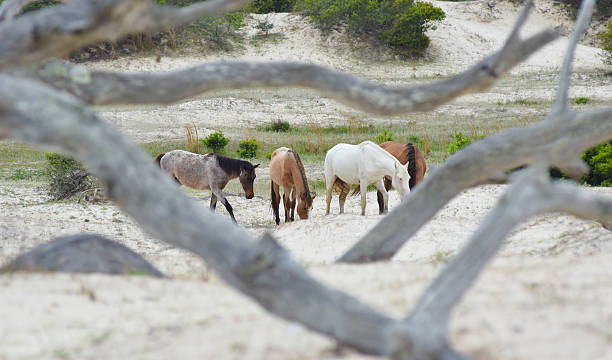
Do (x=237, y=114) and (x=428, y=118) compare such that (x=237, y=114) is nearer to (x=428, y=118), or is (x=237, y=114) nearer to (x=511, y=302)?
(x=428, y=118)

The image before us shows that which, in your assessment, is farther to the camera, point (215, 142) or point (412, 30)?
point (412, 30)

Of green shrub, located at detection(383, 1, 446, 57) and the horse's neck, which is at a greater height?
green shrub, located at detection(383, 1, 446, 57)

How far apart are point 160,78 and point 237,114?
23658 millimetres

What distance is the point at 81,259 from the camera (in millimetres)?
4230

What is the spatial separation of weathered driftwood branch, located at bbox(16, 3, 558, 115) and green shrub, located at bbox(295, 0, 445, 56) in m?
40.6

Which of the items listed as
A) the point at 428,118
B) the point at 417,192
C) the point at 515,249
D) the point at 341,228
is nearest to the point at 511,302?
the point at 417,192

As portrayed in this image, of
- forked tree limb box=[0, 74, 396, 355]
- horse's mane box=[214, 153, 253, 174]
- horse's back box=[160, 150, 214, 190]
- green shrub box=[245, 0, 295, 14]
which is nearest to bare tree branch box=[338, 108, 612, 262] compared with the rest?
forked tree limb box=[0, 74, 396, 355]

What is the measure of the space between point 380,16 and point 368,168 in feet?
118

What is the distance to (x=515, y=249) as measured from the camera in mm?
7355

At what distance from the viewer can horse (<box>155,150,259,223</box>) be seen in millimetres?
12977

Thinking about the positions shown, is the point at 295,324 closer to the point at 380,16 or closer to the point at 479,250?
the point at 479,250

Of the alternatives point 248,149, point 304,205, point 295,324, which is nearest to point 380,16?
point 248,149

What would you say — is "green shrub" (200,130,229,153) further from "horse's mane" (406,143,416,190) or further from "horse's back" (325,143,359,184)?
"horse's mane" (406,143,416,190)

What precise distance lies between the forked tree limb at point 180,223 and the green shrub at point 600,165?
11508mm
